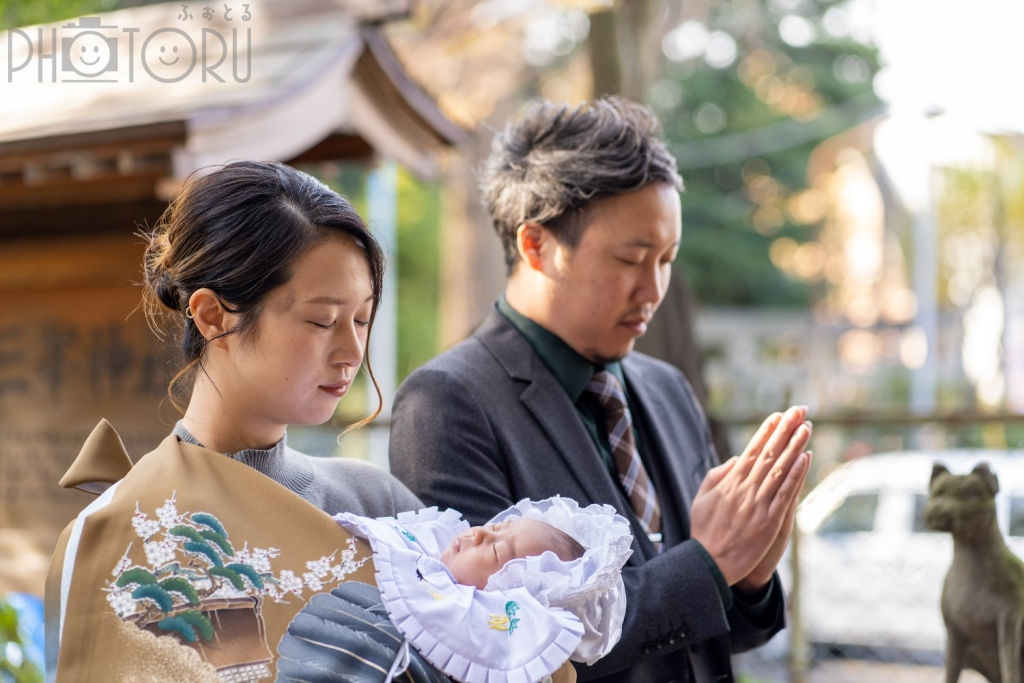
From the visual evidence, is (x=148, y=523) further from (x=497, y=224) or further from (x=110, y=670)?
(x=497, y=224)

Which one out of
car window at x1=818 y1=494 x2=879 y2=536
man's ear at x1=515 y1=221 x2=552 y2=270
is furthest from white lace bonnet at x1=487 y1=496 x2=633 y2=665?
car window at x1=818 y1=494 x2=879 y2=536

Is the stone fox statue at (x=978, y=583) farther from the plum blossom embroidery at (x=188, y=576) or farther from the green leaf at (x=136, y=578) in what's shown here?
the green leaf at (x=136, y=578)

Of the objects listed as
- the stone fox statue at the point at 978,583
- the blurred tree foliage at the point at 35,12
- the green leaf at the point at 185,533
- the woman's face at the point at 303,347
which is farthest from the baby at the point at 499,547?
the blurred tree foliage at the point at 35,12

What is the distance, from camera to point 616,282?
8.29 feet

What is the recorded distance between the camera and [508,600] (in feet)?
5.62

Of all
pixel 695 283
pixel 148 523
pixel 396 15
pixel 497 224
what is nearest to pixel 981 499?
pixel 497 224

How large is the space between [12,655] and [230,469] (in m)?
2.05

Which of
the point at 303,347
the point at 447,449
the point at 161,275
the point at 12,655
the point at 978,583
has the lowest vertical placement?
the point at 12,655

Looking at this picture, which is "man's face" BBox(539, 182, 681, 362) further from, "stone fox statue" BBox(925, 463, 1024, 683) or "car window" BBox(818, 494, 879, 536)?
"car window" BBox(818, 494, 879, 536)

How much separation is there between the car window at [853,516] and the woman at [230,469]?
6432 millimetres

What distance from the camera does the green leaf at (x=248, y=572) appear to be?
162 centimetres

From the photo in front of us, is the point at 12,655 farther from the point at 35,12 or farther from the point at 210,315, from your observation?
the point at 35,12

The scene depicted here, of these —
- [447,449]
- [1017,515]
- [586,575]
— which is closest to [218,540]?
[586,575]

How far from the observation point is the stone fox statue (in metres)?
2.43
